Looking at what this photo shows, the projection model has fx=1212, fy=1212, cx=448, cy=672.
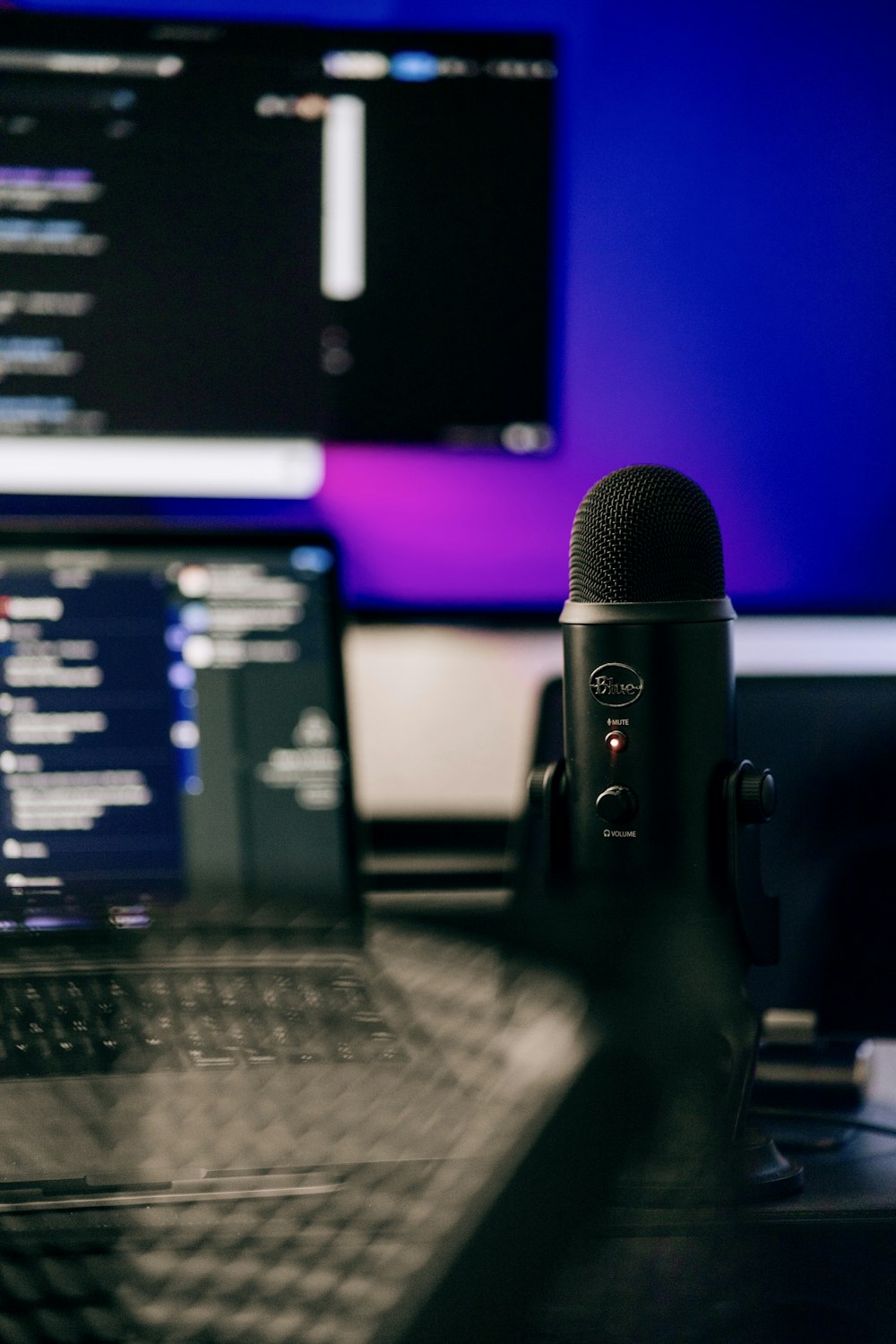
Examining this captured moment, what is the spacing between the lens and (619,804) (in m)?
0.61

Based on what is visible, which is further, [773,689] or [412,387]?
[412,387]

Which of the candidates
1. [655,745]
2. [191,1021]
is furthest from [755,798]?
[191,1021]

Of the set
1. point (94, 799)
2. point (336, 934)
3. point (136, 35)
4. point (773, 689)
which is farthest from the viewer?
point (136, 35)

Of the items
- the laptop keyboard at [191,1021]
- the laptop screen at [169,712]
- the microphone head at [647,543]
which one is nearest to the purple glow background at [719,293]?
the laptop screen at [169,712]

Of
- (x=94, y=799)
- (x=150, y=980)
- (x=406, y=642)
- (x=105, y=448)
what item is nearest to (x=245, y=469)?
(x=105, y=448)

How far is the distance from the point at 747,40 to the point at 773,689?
77 cm

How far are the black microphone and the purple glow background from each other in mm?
659

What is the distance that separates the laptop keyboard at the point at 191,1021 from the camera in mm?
293

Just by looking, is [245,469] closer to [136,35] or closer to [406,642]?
[406,642]

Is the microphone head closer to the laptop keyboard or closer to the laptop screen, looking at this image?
the laptop keyboard

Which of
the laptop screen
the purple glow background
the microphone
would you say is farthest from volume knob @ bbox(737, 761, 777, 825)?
the purple glow background

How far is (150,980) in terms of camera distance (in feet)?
0.96

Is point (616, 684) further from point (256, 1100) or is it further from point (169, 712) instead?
point (169, 712)

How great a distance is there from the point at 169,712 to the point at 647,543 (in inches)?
21.7
